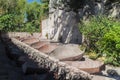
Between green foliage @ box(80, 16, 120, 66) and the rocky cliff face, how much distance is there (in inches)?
81.8

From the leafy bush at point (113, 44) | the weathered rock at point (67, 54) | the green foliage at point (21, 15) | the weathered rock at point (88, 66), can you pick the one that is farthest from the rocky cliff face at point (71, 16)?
the weathered rock at point (88, 66)

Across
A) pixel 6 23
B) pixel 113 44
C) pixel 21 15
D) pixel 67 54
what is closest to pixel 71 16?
pixel 113 44

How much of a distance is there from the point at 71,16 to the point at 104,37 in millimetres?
11080

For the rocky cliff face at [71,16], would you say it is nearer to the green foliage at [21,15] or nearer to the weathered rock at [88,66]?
the green foliage at [21,15]

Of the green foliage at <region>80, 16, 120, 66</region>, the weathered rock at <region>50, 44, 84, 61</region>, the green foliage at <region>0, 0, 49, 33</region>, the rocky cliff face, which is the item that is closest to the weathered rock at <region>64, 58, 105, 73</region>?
the weathered rock at <region>50, 44, 84, 61</region>

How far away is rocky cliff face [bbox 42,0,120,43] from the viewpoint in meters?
18.3

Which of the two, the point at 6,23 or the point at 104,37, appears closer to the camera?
the point at 104,37

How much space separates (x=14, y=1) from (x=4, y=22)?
58.7 ft

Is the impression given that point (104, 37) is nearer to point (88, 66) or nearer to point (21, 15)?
point (88, 66)

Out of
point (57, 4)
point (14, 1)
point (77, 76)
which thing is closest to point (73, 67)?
point (77, 76)

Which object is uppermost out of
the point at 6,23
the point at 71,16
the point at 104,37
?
the point at 104,37

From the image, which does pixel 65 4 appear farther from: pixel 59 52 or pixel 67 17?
pixel 59 52

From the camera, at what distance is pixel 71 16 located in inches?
854

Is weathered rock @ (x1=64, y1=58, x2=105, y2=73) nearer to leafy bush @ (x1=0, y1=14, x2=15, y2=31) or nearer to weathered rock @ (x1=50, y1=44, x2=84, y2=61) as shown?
weathered rock @ (x1=50, y1=44, x2=84, y2=61)
